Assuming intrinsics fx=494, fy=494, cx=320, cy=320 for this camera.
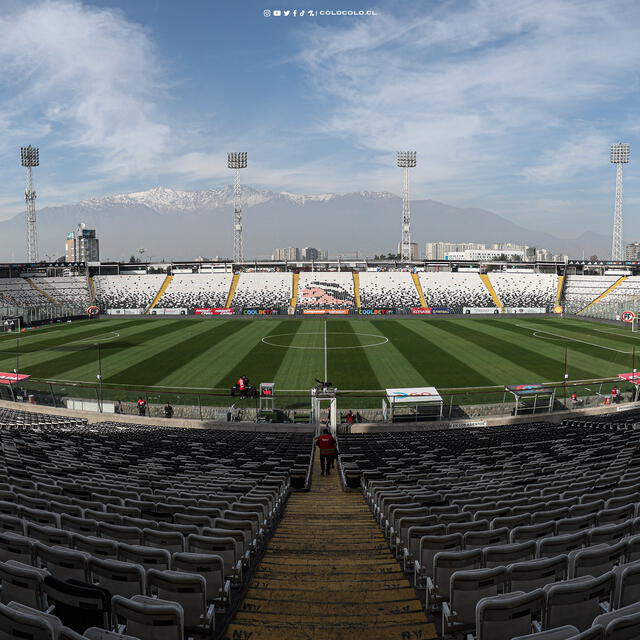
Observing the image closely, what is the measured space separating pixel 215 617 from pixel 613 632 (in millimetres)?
4276

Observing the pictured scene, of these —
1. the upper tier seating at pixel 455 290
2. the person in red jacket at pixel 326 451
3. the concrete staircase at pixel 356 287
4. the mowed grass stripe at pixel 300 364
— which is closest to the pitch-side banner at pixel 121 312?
the concrete staircase at pixel 356 287

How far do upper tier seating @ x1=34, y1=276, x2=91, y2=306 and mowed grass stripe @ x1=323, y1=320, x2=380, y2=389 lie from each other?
196 feet

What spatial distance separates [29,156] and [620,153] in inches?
5605

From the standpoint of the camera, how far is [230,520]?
7.97m

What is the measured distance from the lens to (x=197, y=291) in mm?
103875

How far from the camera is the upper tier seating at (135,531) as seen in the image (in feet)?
14.6

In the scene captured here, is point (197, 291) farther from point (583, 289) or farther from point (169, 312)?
point (583, 289)

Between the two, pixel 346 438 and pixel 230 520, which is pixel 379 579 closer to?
pixel 230 520

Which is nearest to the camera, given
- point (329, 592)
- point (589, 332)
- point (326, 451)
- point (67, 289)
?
point (329, 592)

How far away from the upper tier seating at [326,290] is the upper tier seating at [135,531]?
259 feet

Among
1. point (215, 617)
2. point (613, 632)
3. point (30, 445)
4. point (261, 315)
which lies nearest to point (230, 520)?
point (215, 617)

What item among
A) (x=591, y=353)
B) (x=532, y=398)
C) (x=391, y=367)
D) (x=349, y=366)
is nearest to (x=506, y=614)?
(x=532, y=398)

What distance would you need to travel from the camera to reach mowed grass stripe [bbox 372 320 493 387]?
131ft

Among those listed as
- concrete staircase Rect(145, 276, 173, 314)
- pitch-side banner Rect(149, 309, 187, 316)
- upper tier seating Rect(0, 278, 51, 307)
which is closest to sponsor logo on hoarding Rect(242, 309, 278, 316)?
pitch-side banner Rect(149, 309, 187, 316)
